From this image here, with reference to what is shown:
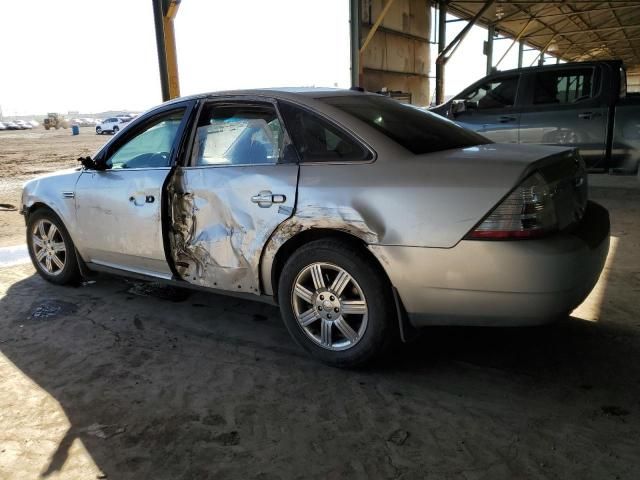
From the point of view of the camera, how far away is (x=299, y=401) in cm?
261

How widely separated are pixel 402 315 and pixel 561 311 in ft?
2.48

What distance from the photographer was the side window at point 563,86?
23.4ft

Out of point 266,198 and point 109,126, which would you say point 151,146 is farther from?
point 109,126

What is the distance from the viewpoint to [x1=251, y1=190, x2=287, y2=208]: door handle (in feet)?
9.54

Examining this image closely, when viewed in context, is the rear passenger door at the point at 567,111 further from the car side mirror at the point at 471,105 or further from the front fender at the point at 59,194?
the front fender at the point at 59,194

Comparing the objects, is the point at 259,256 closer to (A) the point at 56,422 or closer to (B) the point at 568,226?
(A) the point at 56,422

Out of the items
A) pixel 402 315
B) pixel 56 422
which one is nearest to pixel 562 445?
pixel 402 315

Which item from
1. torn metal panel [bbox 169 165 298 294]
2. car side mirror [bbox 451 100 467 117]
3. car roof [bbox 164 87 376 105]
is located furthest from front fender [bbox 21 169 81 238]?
car side mirror [bbox 451 100 467 117]

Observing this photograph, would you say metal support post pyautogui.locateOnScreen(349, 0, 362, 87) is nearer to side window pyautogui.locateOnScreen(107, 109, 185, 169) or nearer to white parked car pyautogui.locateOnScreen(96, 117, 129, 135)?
side window pyautogui.locateOnScreen(107, 109, 185, 169)

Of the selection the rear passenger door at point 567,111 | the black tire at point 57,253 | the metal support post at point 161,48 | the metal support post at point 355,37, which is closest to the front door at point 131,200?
the black tire at point 57,253

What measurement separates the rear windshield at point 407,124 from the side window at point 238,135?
38cm

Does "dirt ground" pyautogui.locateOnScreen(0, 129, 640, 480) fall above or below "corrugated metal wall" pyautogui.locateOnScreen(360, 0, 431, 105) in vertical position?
below

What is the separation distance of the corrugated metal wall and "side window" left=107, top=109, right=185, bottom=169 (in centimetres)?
1134

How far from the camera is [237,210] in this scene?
10.2ft
